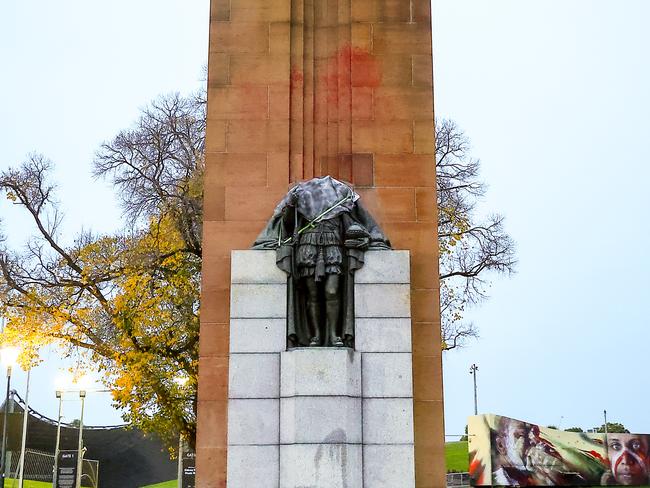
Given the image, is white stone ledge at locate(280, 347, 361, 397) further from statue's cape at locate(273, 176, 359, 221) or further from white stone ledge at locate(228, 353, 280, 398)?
statue's cape at locate(273, 176, 359, 221)

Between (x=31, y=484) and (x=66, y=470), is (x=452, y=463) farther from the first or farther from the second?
(x=66, y=470)

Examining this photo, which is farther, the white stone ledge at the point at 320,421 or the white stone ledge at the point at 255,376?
the white stone ledge at the point at 255,376

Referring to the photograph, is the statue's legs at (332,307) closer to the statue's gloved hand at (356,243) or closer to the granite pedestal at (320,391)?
the granite pedestal at (320,391)

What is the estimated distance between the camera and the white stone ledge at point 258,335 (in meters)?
11.4

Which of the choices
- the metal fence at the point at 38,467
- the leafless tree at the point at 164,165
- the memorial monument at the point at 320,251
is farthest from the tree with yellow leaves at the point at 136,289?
the metal fence at the point at 38,467

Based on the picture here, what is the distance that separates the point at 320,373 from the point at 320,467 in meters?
1.08

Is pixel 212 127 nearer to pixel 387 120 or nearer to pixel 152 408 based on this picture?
pixel 387 120

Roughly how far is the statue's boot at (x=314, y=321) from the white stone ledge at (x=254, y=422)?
34.4 inches

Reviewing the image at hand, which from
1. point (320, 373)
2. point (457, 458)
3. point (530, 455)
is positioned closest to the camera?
point (320, 373)

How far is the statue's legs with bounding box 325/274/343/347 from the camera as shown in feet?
36.9

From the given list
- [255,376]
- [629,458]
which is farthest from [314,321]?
[629,458]

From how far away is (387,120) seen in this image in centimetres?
1408

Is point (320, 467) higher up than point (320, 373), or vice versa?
point (320, 373)

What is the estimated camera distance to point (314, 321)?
1133 cm
